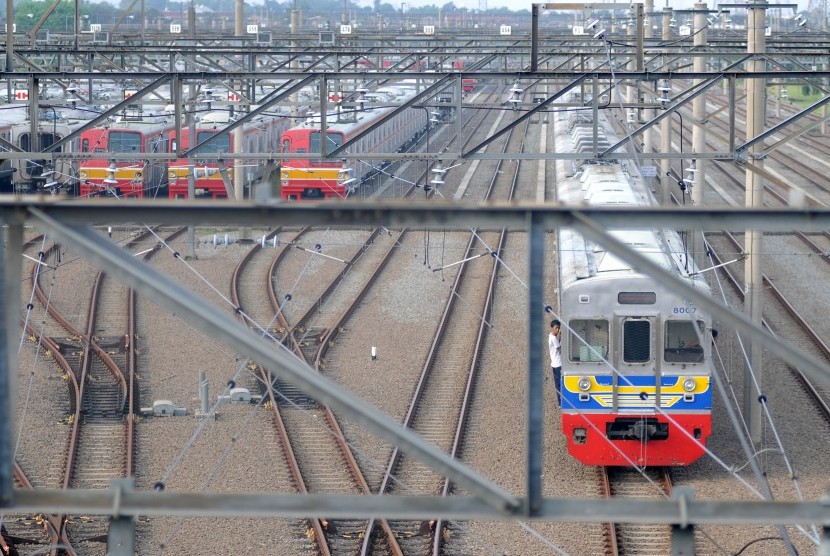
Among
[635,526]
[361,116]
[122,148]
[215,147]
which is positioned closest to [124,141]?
[122,148]

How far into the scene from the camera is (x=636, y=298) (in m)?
9.60

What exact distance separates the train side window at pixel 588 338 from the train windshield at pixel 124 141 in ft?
49.9

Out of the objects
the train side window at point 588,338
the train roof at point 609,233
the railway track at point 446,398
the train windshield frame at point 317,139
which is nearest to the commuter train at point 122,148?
the train windshield frame at point 317,139

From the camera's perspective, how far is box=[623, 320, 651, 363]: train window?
380 inches

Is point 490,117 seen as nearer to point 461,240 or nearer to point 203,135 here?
point 203,135

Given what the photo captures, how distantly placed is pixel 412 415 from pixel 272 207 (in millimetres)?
8228

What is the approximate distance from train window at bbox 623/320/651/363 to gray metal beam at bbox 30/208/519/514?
21.3ft

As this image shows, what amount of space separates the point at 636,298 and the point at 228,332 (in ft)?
22.4

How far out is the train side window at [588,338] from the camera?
381 inches

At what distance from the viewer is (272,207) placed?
3.24 meters

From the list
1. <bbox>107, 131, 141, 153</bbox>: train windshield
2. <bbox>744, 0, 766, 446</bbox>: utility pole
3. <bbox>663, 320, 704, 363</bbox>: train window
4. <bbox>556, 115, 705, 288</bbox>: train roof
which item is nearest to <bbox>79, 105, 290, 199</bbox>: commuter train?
<bbox>107, 131, 141, 153</bbox>: train windshield

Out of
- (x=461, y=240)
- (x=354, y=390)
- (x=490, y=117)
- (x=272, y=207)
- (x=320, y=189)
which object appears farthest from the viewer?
(x=490, y=117)

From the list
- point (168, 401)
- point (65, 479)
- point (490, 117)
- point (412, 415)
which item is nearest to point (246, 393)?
point (168, 401)

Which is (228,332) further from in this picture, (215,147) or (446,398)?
(215,147)
